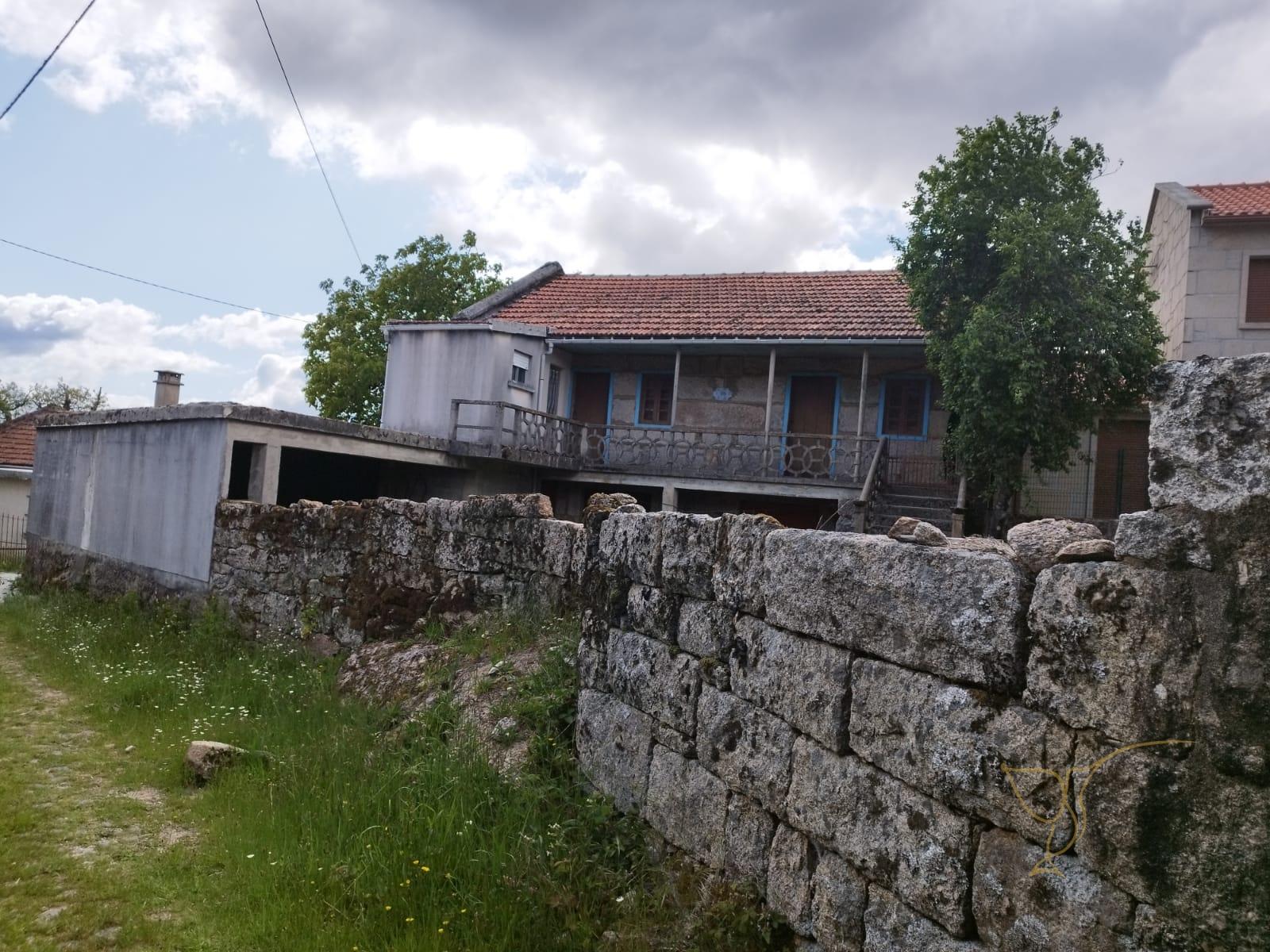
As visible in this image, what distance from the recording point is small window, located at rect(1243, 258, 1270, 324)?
1491cm

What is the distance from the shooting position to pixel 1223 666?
6.35 feet

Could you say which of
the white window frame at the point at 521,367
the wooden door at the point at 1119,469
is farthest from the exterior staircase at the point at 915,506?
the white window frame at the point at 521,367

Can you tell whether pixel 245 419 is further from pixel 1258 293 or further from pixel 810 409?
pixel 1258 293

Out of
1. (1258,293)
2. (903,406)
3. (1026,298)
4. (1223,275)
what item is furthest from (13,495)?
(1258,293)

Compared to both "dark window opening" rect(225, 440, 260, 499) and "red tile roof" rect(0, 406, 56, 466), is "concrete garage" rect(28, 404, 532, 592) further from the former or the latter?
"red tile roof" rect(0, 406, 56, 466)

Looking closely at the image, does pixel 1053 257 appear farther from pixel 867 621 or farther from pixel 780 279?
pixel 867 621

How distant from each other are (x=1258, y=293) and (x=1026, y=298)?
5857mm

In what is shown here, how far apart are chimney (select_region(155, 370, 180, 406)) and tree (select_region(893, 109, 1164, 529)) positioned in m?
11.8

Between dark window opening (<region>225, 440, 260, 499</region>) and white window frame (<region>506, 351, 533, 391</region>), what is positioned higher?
white window frame (<region>506, 351, 533, 391</region>)

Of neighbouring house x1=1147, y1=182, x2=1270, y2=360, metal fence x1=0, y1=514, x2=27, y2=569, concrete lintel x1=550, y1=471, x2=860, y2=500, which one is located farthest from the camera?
metal fence x1=0, y1=514, x2=27, y2=569

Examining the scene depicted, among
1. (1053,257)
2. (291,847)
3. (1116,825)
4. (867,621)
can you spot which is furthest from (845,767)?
(1053,257)

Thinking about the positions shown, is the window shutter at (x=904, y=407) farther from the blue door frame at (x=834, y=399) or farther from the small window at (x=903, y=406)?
the blue door frame at (x=834, y=399)

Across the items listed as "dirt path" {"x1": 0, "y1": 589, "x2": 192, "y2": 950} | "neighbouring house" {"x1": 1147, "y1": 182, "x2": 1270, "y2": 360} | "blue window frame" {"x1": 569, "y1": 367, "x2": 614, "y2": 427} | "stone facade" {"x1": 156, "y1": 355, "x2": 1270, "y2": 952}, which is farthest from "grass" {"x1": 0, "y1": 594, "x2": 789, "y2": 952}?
"neighbouring house" {"x1": 1147, "y1": 182, "x2": 1270, "y2": 360}

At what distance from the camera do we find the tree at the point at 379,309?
25.4m
